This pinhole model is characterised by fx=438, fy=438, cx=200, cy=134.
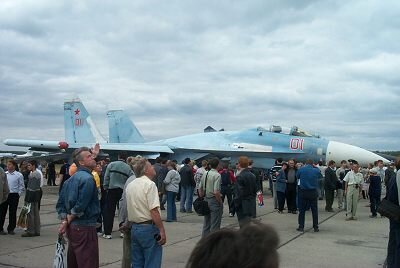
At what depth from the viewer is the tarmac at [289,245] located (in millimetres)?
6926

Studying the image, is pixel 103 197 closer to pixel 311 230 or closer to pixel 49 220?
pixel 49 220

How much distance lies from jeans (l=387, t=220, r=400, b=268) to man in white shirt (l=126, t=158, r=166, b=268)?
2.99 metres

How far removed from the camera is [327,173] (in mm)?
14516

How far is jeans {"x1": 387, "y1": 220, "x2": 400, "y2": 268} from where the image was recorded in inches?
219

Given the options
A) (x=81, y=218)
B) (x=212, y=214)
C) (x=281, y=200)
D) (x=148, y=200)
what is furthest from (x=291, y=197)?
(x=81, y=218)

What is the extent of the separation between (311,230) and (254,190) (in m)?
2.75

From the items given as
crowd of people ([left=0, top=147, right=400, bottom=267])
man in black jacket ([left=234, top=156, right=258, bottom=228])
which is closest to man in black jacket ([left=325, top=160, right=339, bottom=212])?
crowd of people ([left=0, top=147, right=400, bottom=267])

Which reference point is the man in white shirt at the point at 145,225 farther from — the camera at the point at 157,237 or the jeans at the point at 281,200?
the jeans at the point at 281,200

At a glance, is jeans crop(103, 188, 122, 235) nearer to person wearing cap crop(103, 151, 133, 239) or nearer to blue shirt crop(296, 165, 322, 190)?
person wearing cap crop(103, 151, 133, 239)

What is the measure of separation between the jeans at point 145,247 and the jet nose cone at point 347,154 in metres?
15.7

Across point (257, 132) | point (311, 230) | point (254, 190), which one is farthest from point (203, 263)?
point (257, 132)

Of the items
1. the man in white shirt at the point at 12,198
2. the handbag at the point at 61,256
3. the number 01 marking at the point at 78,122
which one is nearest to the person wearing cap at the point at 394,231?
the handbag at the point at 61,256

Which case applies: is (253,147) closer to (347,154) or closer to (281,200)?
(347,154)

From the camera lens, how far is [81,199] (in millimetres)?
4777
